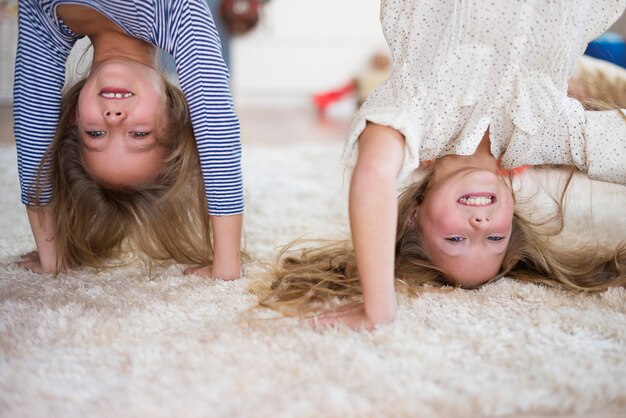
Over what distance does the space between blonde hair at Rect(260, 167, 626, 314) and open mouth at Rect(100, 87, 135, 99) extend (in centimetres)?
40

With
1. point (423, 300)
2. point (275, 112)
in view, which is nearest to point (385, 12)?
point (423, 300)

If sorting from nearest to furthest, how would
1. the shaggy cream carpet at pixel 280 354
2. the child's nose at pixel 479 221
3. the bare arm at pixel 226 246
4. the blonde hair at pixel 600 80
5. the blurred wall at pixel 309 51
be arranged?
the shaggy cream carpet at pixel 280 354
the child's nose at pixel 479 221
the bare arm at pixel 226 246
the blonde hair at pixel 600 80
the blurred wall at pixel 309 51

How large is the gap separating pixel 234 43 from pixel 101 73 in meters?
3.70

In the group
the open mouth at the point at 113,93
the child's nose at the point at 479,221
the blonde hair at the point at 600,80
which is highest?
the open mouth at the point at 113,93

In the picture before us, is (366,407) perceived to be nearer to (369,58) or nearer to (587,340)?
(587,340)

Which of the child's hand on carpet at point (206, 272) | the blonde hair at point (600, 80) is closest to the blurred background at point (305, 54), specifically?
the blonde hair at point (600, 80)

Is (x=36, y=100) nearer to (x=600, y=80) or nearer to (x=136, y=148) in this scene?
(x=136, y=148)

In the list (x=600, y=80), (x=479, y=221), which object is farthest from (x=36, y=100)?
(x=600, y=80)

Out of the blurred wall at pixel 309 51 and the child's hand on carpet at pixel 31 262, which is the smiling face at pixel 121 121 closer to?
the child's hand on carpet at pixel 31 262

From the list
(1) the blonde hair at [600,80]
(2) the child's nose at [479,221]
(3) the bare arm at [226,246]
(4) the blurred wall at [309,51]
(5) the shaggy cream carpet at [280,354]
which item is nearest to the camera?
(5) the shaggy cream carpet at [280,354]

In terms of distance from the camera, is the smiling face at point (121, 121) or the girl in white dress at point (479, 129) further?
the smiling face at point (121, 121)

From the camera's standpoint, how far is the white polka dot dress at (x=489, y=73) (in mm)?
1104

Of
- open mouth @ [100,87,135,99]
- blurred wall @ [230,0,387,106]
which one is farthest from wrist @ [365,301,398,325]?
blurred wall @ [230,0,387,106]

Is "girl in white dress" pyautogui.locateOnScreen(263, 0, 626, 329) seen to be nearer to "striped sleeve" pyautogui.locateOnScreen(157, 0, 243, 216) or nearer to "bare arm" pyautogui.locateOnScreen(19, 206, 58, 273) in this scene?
"striped sleeve" pyautogui.locateOnScreen(157, 0, 243, 216)
